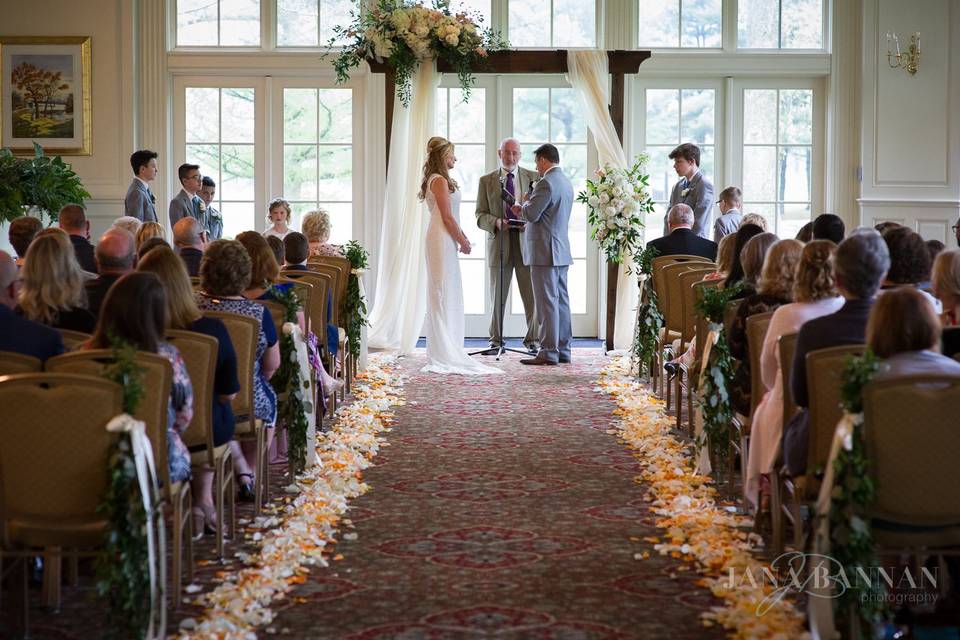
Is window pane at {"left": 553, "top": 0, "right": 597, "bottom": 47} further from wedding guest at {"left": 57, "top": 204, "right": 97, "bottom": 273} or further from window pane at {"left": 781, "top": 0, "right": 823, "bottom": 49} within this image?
wedding guest at {"left": 57, "top": 204, "right": 97, "bottom": 273}

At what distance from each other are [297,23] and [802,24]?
5185 mm

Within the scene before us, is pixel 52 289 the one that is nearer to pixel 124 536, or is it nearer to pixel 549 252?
pixel 124 536

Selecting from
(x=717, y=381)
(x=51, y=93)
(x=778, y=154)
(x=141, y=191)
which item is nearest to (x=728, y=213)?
(x=778, y=154)

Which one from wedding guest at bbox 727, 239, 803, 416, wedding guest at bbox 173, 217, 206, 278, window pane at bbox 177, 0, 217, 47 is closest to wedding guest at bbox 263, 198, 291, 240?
wedding guest at bbox 173, 217, 206, 278

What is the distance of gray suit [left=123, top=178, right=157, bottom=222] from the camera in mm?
10305

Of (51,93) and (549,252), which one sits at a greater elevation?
(51,93)

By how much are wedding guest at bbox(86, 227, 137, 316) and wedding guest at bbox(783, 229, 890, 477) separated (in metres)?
2.97

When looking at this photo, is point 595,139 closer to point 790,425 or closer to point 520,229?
point 520,229

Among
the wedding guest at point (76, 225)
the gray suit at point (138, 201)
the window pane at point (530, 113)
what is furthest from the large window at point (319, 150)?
the wedding guest at point (76, 225)

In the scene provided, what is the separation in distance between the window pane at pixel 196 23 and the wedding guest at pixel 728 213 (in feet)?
18.8

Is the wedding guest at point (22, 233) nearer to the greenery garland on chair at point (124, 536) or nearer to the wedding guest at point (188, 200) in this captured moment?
the wedding guest at point (188, 200)

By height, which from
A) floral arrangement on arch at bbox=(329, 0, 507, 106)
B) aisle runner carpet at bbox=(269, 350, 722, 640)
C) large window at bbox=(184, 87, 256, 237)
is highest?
floral arrangement on arch at bbox=(329, 0, 507, 106)

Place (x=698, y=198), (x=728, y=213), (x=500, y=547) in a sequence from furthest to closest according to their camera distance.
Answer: (x=698, y=198) → (x=728, y=213) → (x=500, y=547)

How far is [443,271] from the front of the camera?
10.1 metres
